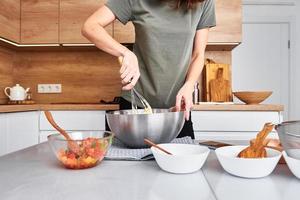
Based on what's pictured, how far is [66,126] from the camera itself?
6.98 feet

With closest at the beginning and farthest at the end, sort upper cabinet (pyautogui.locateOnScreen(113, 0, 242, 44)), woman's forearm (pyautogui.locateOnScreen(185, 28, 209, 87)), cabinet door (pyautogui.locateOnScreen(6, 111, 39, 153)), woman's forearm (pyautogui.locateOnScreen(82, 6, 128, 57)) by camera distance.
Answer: woman's forearm (pyautogui.locateOnScreen(82, 6, 128, 57)) → woman's forearm (pyautogui.locateOnScreen(185, 28, 209, 87)) → cabinet door (pyautogui.locateOnScreen(6, 111, 39, 153)) → upper cabinet (pyautogui.locateOnScreen(113, 0, 242, 44))

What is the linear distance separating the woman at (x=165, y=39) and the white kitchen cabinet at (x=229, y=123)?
2.55ft

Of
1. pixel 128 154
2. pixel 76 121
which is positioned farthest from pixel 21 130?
pixel 128 154

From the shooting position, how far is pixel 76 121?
2.12m

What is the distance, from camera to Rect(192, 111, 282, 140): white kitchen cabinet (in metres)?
1.97

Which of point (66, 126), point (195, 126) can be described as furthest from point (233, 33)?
point (66, 126)

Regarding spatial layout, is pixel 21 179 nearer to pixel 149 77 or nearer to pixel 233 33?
pixel 149 77

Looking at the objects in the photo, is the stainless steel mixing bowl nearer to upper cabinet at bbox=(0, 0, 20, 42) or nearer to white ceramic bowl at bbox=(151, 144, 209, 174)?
white ceramic bowl at bbox=(151, 144, 209, 174)

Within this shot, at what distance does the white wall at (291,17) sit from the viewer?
326 cm

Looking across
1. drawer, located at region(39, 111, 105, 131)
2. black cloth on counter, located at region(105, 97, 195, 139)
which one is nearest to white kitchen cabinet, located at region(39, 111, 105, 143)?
drawer, located at region(39, 111, 105, 131)

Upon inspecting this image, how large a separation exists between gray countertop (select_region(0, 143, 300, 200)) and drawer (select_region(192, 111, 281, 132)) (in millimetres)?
1339

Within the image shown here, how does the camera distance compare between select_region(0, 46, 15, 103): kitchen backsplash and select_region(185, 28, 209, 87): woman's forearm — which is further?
select_region(0, 46, 15, 103): kitchen backsplash

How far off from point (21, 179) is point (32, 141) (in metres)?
1.68

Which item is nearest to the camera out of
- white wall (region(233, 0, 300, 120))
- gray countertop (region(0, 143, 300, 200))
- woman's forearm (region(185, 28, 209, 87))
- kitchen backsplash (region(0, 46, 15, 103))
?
gray countertop (region(0, 143, 300, 200))
